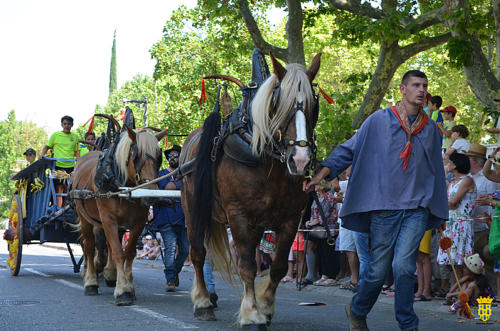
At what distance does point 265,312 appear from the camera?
6.45 m

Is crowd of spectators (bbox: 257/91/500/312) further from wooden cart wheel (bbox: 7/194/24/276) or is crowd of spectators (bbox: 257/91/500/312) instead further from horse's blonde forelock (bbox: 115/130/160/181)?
wooden cart wheel (bbox: 7/194/24/276)

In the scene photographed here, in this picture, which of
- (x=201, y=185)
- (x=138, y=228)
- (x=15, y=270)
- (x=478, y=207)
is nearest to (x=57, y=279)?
(x=15, y=270)

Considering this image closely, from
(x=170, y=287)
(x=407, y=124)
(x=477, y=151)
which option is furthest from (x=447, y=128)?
(x=407, y=124)

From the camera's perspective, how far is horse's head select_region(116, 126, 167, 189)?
8.91 metres

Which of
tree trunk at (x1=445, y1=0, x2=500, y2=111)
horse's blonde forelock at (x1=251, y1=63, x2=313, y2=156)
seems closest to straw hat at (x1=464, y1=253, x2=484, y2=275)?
horse's blonde forelock at (x1=251, y1=63, x2=313, y2=156)

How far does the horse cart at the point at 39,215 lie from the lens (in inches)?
468

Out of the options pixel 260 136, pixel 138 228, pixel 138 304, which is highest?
pixel 260 136

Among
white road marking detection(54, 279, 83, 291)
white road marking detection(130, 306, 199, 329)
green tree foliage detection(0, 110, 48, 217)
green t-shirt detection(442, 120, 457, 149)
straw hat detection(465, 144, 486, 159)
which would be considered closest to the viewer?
white road marking detection(130, 306, 199, 329)

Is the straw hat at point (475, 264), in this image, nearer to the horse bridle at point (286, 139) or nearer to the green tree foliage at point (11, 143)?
the horse bridle at point (286, 139)

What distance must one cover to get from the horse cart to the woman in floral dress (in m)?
6.15

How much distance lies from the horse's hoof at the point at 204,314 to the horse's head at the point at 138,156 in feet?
7.65

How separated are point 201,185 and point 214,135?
56 cm

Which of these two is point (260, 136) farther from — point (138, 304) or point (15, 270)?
point (15, 270)

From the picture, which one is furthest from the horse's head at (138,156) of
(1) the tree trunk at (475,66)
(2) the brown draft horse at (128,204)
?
(1) the tree trunk at (475,66)
